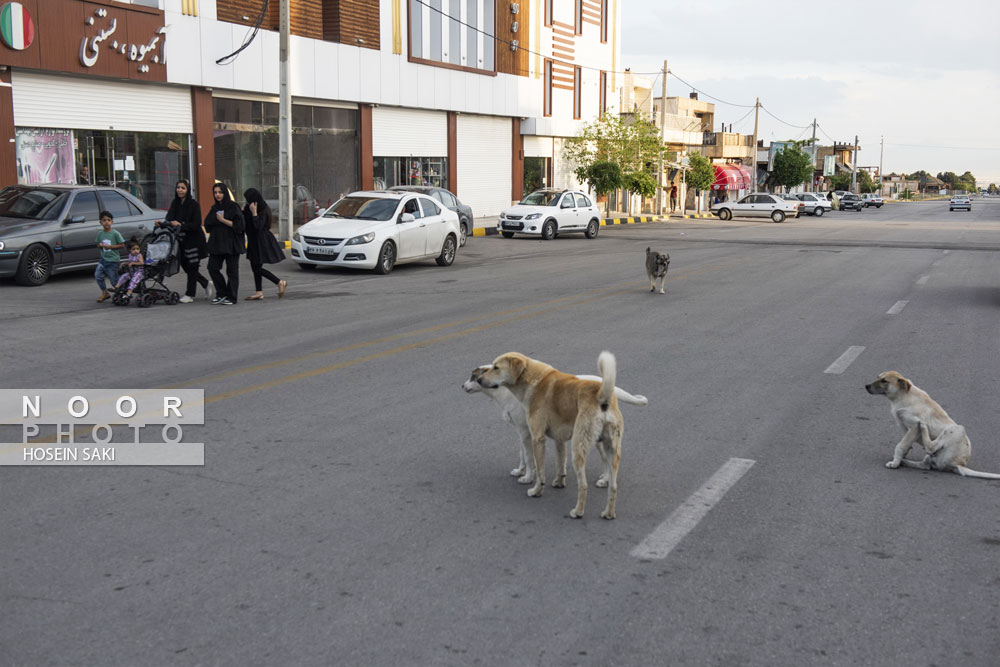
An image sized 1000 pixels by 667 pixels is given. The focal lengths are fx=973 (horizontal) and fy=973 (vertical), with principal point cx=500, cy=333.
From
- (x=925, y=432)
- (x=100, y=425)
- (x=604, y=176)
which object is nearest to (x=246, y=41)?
(x=604, y=176)

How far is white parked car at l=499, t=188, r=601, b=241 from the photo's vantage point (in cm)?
3212

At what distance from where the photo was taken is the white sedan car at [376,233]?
62.6 feet

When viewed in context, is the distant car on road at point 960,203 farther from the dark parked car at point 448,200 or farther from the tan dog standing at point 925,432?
the tan dog standing at point 925,432

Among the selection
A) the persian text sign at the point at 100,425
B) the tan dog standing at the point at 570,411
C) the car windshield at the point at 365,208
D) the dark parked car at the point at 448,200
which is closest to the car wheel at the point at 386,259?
the car windshield at the point at 365,208

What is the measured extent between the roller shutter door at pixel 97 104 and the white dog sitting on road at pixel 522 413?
63.9 ft

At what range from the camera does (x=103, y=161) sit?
2339 centimetres

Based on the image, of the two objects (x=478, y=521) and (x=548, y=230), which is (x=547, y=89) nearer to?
(x=548, y=230)

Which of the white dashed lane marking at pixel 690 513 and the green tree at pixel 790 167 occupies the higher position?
the green tree at pixel 790 167

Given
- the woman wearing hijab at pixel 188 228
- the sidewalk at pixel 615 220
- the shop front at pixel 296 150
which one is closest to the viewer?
the woman wearing hijab at pixel 188 228

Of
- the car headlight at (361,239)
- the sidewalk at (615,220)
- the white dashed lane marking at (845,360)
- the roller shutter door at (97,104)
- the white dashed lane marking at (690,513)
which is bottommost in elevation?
the white dashed lane marking at (690,513)

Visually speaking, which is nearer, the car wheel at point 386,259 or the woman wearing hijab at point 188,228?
the woman wearing hijab at point 188,228

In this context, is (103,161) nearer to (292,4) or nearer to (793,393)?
(292,4)

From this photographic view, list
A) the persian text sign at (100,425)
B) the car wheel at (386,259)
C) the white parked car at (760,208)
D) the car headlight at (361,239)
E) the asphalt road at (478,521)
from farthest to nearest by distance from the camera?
1. the white parked car at (760,208)
2. the car wheel at (386,259)
3. the car headlight at (361,239)
4. the persian text sign at (100,425)
5. the asphalt road at (478,521)

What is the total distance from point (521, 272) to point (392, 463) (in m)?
14.5
